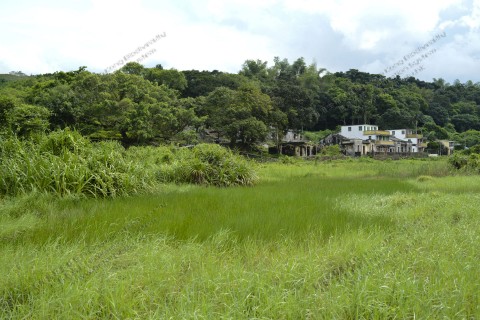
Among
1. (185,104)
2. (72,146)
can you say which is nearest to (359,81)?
(185,104)

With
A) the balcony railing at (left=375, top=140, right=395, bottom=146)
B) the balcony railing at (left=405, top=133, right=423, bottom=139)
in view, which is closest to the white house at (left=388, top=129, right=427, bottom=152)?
the balcony railing at (left=405, top=133, right=423, bottom=139)

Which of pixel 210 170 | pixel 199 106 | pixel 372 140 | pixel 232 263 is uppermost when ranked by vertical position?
pixel 199 106

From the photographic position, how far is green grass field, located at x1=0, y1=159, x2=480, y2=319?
2.87m

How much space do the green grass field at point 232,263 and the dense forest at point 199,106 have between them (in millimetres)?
6399

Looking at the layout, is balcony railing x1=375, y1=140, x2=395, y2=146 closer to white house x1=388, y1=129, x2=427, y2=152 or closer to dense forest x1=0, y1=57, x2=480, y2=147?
white house x1=388, y1=129, x2=427, y2=152

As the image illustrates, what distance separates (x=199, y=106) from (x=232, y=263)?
3311cm

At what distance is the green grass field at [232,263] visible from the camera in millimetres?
2873

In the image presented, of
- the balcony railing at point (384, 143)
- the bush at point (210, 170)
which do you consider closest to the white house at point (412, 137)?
the balcony railing at point (384, 143)

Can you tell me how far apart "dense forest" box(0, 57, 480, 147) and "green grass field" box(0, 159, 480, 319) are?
252 inches

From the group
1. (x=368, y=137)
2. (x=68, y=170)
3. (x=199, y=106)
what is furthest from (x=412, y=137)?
(x=68, y=170)

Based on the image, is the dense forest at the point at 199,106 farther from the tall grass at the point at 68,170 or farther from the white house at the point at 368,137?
the white house at the point at 368,137

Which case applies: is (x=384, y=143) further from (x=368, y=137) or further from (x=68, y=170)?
(x=68, y=170)

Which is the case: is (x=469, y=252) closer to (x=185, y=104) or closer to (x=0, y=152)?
(x=0, y=152)

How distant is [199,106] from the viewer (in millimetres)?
36219
